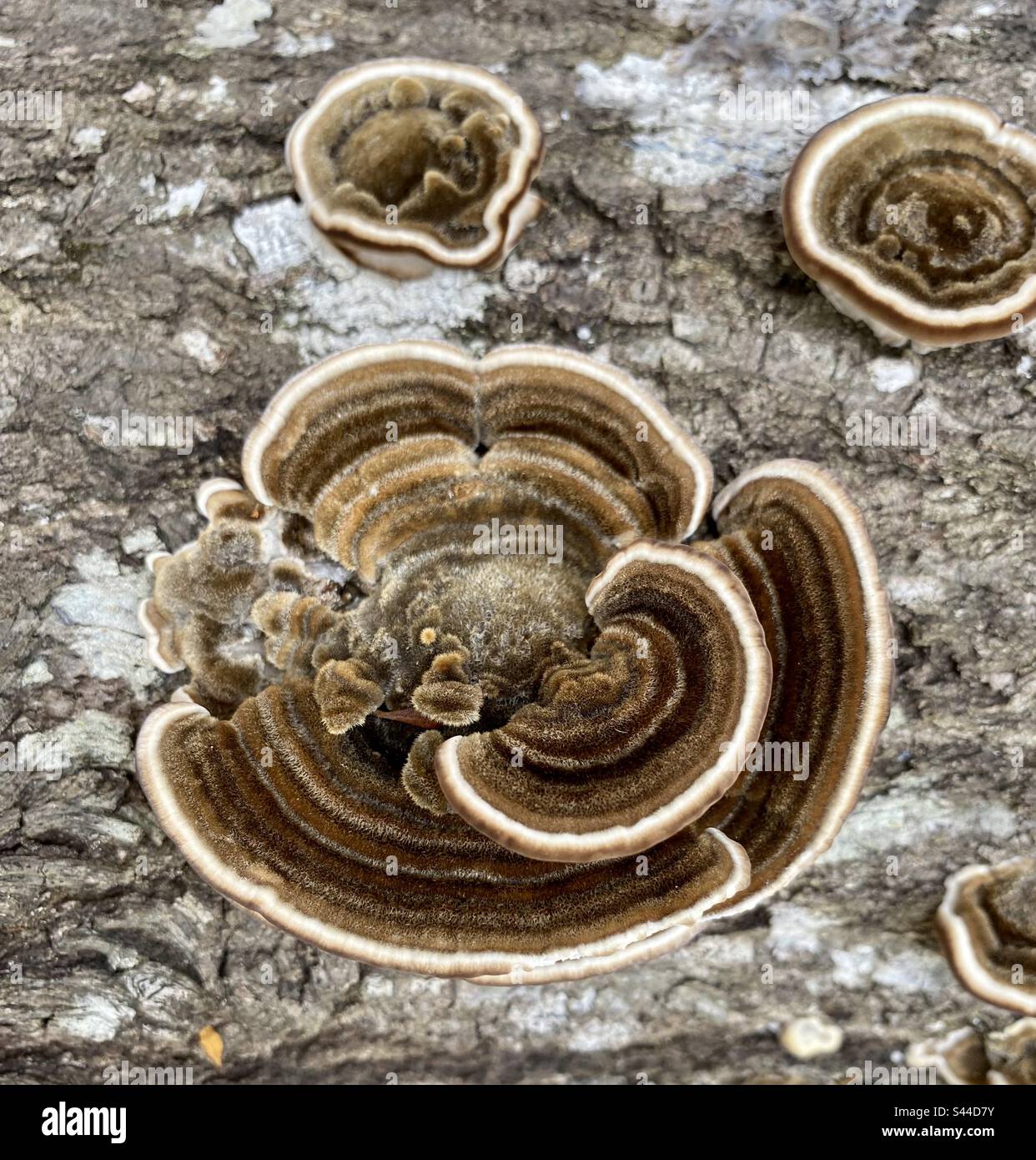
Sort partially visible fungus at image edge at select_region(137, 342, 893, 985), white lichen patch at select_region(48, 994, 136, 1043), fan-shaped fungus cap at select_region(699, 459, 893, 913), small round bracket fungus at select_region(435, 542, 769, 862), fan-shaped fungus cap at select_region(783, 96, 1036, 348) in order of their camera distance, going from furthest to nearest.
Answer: white lichen patch at select_region(48, 994, 136, 1043) → fan-shaped fungus cap at select_region(783, 96, 1036, 348) → fan-shaped fungus cap at select_region(699, 459, 893, 913) → partially visible fungus at image edge at select_region(137, 342, 893, 985) → small round bracket fungus at select_region(435, 542, 769, 862)

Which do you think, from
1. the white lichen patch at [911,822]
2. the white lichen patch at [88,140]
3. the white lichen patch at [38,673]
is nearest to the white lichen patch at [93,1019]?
the white lichen patch at [38,673]

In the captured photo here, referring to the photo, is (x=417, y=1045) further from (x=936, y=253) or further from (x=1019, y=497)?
(x=936, y=253)

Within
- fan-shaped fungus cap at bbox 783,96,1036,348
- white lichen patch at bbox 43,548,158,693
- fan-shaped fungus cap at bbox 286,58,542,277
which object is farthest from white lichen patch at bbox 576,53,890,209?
white lichen patch at bbox 43,548,158,693

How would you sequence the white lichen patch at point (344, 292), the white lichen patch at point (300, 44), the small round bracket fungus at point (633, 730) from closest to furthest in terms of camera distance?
the small round bracket fungus at point (633, 730) → the white lichen patch at point (344, 292) → the white lichen patch at point (300, 44)

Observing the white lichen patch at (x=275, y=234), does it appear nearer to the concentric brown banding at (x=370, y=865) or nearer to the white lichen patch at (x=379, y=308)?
the white lichen patch at (x=379, y=308)

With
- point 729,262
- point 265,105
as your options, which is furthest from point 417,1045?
point 265,105

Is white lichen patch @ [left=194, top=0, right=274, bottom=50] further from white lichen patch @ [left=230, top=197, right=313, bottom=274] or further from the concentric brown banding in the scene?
the concentric brown banding
